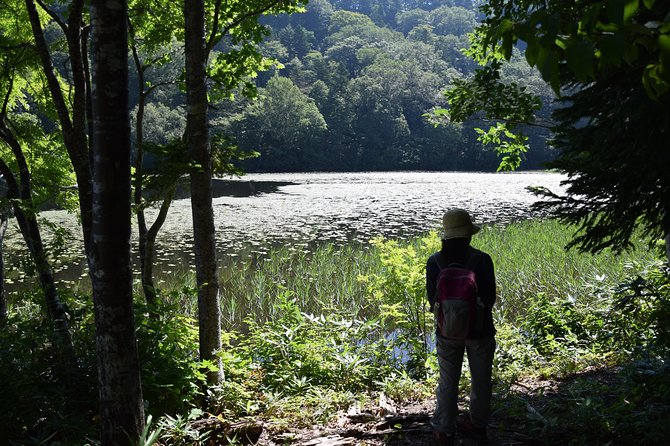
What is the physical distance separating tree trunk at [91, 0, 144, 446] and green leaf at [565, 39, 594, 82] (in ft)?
6.56

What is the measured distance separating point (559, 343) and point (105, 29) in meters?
5.26

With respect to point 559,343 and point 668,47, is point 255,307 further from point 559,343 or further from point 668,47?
point 668,47

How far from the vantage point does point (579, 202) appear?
3.58 m

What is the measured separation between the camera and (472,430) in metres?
3.13

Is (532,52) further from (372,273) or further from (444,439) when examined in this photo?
(372,273)

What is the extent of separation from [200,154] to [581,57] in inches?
137

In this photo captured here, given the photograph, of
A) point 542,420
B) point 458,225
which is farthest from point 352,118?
point 542,420

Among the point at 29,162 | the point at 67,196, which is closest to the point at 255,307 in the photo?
the point at 67,196

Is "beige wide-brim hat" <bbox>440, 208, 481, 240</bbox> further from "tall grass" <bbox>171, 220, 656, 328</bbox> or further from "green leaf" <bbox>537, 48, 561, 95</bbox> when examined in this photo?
"tall grass" <bbox>171, 220, 656, 328</bbox>

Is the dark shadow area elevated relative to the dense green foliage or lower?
→ elevated

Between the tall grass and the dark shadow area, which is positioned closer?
the tall grass

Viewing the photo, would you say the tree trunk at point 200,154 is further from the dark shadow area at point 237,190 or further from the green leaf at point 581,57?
the dark shadow area at point 237,190

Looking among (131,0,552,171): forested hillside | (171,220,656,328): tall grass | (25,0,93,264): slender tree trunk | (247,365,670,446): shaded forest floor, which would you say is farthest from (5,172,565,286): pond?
(131,0,552,171): forested hillside

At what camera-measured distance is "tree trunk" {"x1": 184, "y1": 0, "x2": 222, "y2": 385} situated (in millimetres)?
4023
